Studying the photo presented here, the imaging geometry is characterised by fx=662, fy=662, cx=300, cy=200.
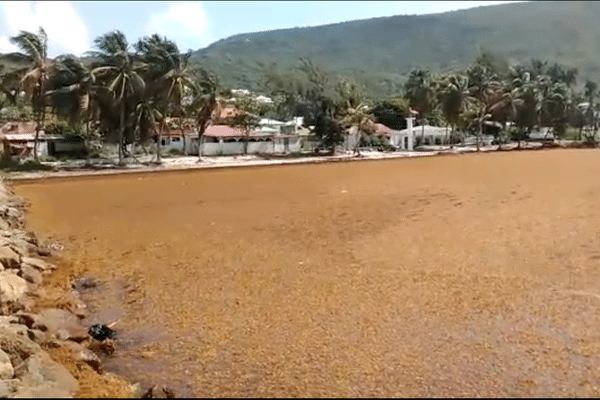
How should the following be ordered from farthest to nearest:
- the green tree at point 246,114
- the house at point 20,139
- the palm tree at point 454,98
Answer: the palm tree at point 454,98 < the green tree at point 246,114 < the house at point 20,139

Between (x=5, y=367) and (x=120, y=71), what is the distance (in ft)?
118

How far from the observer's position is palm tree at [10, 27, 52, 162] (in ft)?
130

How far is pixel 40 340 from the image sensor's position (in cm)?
836

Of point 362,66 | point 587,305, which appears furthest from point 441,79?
point 362,66

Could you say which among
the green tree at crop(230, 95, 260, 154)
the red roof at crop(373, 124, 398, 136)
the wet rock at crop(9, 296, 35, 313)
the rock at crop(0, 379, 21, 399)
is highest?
the green tree at crop(230, 95, 260, 154)

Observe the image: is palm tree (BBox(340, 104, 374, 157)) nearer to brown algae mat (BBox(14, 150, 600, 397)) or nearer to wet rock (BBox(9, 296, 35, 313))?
brown algae mat (BBox(14, 150, 600, 397))

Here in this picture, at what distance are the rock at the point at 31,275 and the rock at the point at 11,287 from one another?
311mm

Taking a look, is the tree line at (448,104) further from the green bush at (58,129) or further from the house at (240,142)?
the green bush at (58,129)

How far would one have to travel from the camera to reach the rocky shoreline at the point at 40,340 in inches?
264

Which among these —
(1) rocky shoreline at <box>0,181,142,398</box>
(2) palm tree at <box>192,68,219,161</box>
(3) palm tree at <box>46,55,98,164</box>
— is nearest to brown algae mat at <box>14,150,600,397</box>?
(1) rocky shoreline at <box>0,181,142,398</box>

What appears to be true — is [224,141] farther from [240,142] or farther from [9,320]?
[9,320]

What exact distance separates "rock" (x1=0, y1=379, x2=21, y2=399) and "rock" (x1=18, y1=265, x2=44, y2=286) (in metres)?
4.62

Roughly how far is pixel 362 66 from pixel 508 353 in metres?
178

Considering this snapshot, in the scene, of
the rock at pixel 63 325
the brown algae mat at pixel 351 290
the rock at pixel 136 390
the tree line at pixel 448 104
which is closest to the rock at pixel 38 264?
the brown algae mat at pixel 351 290
